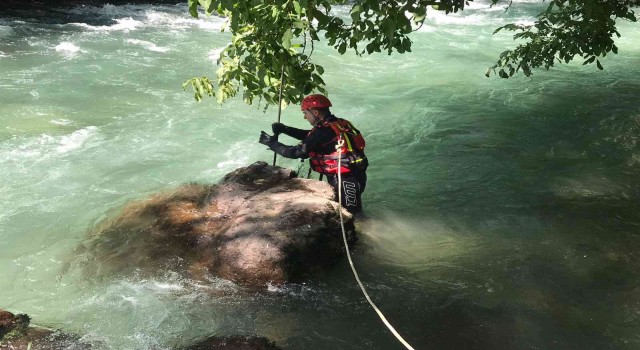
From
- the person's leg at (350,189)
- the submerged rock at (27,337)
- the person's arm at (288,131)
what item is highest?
the person's arm at (288,131)

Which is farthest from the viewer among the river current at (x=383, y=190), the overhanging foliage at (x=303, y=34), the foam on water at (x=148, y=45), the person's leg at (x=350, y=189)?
the foam on water at (x=148, y=45)

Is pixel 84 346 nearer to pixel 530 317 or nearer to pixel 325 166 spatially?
pixel 325 166

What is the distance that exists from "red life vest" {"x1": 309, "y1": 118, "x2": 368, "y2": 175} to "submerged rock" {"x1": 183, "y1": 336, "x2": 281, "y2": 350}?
89.1 inches

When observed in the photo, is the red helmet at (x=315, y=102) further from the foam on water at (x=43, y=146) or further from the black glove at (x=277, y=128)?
the foam on water at (x=43, y=146)

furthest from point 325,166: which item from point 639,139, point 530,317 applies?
point 639,139

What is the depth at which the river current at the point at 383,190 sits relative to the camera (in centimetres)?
445

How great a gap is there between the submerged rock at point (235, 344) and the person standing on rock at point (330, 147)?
1963mm

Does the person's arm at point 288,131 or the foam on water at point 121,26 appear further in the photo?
the foam on water at point 121,26

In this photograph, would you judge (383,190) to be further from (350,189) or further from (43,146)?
(43,146)

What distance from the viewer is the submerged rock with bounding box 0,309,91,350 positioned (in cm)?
391

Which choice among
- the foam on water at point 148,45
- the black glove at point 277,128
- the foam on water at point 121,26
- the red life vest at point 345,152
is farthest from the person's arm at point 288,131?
the foam on water at point 121,26

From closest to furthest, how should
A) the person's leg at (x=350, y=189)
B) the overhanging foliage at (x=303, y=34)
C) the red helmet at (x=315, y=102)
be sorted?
the overhanging foliage at (x=303, y=34)
the red helmet at (x=315, y=102)
the person's leg at (x=350, y=189)

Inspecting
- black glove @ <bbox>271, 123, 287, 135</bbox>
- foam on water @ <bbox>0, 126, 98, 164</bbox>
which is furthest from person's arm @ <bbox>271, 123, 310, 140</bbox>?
foam on water @ <bbox>0, 126, 98, 164</bbox>

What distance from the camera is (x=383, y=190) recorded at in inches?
280
